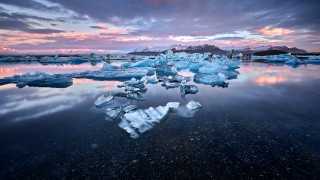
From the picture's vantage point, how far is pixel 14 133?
8.54 ft

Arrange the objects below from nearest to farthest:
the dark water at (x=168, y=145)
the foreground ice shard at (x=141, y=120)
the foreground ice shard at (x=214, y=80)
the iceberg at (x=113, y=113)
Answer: the dark water at (x=168, y=145)
the foreground ice shard at (x=141, y=120)
the iceberg at (x=113, y=113)
the foreground ice shard at (x=214, y=80)

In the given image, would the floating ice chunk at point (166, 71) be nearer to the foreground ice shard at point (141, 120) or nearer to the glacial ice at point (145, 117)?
the glacial ice at point (145, 117)

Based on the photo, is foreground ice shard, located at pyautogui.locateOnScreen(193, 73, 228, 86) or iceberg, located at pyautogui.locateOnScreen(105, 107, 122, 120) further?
foreground ice shard, located at pyautogui.locateOnScreen(193, 73, 228, 86)

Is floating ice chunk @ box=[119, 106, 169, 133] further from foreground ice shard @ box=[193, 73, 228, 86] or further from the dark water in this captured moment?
foreground ice shard @ box=[193, 73, 228, 86]

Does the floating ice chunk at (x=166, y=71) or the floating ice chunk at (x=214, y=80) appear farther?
the floating ice chunk at (x=166, y=71)

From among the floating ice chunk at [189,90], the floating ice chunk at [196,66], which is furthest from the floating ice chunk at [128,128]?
the floating ice chunk at [196,66]

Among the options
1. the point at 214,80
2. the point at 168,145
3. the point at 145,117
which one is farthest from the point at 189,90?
the point at 168,145

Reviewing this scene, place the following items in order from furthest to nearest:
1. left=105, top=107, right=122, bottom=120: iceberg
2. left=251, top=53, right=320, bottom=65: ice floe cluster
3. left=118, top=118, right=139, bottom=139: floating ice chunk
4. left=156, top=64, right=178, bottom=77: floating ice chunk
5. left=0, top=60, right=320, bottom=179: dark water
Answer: left=251, top=53, right=320, bottom=65: ice floe cluster → left=156, top=64, right=178, bottom=77: floating ice chunk → left=105, top=107, right=122, bottom=120: iceberg → left=118, top=118, right=139, bottom=139: floating ice chunk → left=0, top=60, right=320, bottom=179: dark water

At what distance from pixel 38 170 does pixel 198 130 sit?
231cm

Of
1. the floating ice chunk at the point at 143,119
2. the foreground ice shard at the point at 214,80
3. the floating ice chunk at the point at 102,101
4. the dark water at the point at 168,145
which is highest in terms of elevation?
the foreground ice shard at the point at 214,80

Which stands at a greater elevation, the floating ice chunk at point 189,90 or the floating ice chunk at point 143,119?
the floating ice chunk at point 189,90

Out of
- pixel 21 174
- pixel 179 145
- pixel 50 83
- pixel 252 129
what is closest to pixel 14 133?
pixel 21 174

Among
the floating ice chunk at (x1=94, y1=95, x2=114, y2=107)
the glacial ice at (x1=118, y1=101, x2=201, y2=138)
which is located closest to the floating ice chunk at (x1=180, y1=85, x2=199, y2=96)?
the glacial ice at (x1=118, y1=101, x2=201, y2=138)

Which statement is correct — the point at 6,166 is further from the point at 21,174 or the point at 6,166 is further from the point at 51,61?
the point at 51,61
